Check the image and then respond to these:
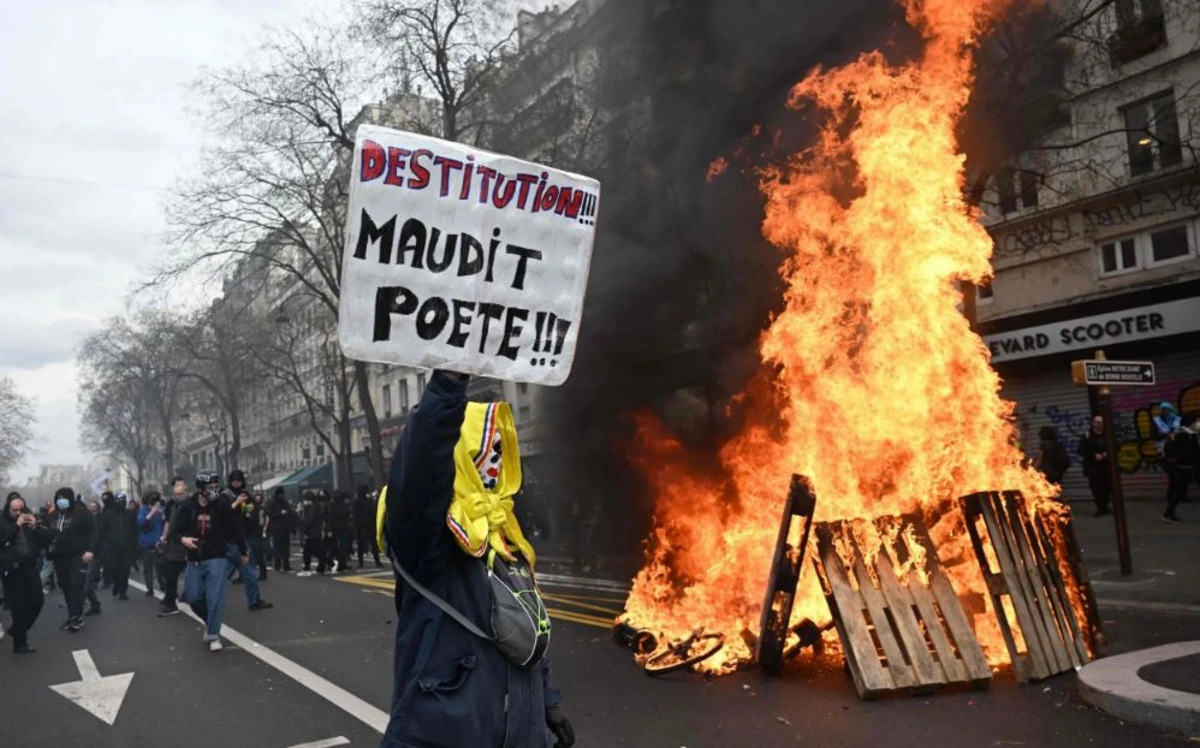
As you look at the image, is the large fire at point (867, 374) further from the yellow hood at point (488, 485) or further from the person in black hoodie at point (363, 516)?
the person in black hoodie at point (363, 516)

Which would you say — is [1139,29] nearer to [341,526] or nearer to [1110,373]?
[1110,373]

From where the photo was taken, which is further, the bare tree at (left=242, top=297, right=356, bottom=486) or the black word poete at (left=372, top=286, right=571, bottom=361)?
the bare tree at (left=242, top=297, right=356, bottom=486)

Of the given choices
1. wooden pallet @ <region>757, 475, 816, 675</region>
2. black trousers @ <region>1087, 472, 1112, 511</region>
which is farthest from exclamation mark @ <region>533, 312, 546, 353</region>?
black trousers @ <region>1087, 472, 1112, 511</region>

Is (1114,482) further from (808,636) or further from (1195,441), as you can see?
(1195,441)

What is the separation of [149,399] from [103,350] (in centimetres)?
391

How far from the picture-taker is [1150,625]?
7164 millimetres

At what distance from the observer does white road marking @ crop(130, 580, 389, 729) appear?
18.9 ft

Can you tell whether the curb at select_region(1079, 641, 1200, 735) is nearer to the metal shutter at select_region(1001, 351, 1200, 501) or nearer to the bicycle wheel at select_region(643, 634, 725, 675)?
the bicycle wheel at select_region(643, 634, 725, 675)

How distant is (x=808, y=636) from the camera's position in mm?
6270

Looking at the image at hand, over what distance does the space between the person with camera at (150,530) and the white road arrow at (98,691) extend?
6824 millimetres

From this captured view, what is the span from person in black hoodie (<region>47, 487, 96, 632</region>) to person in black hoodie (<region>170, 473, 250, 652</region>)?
1.86m

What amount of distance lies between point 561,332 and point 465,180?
599mm

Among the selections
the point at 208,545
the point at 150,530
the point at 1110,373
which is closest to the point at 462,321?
the point at 208,545

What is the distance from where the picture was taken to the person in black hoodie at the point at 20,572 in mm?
9180
